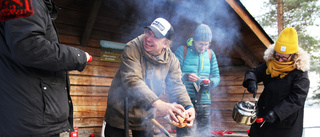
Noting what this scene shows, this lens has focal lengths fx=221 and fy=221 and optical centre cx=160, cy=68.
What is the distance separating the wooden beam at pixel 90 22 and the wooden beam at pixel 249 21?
2.40 metres

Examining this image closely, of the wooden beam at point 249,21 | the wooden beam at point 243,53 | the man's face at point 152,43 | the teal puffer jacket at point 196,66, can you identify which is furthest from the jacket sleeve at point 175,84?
the wooden beam at point 243,53

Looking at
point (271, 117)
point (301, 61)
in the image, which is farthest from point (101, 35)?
point (301, 61)

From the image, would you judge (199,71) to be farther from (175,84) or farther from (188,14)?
(188,14)

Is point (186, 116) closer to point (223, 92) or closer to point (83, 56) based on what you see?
point (83, 56)

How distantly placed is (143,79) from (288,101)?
1930 millimetres

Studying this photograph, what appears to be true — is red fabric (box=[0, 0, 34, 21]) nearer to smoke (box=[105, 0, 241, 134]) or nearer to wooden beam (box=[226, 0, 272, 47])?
smoke (box=[105, 0, 241, 134])

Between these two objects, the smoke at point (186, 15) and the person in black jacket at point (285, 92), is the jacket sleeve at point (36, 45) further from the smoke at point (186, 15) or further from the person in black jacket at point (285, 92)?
the smoke at point (186, 15)

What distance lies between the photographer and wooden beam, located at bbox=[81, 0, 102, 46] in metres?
4.01

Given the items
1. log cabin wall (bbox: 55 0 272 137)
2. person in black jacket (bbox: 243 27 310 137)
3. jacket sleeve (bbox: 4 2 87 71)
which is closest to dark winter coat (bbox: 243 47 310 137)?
person in black jacket (bbox: 243 27 310 137)

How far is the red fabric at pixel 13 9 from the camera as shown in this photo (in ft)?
3.04

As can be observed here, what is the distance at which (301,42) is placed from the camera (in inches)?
526

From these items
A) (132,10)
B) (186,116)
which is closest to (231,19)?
(132,10)

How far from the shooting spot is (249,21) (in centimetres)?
437

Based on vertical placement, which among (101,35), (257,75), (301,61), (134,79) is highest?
(101,35)
